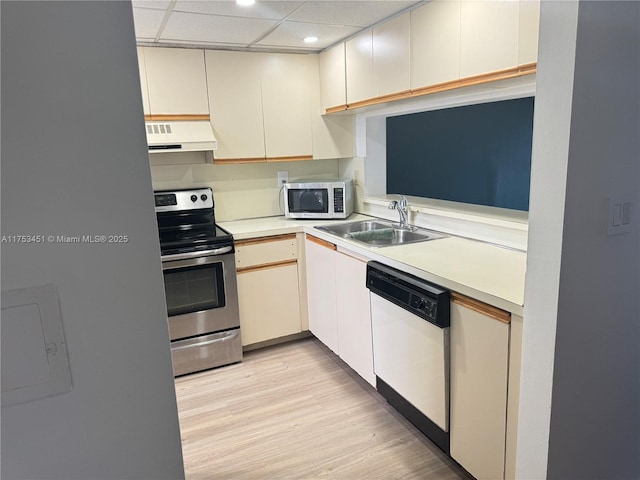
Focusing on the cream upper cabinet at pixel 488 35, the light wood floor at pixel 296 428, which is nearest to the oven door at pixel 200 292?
the light wood floor at pixel 296 428

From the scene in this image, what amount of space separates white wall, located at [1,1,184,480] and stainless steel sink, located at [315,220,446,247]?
6.59 ft

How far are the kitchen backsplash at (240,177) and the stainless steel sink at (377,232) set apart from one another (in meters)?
0.43

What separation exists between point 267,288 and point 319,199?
2.51 feet

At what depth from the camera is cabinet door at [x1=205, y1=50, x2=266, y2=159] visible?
305cm

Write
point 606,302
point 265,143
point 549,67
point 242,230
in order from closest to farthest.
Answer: point 549,67 → point 606,302 → point 242,230 → point 265,143

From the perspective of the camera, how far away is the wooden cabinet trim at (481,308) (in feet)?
5.05

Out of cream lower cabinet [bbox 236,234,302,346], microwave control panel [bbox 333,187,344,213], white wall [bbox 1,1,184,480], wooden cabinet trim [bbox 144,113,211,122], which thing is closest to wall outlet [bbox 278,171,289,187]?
microwave control panel [bbox 333,187,344,213]

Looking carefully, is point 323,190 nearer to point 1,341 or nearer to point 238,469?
point 238,469

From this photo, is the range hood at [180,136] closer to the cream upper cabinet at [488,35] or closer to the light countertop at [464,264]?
the light countertop at [464,264]

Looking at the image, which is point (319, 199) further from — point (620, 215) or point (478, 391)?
point (620, 215)

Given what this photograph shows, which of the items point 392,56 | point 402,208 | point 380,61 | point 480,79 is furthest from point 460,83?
point 402,208

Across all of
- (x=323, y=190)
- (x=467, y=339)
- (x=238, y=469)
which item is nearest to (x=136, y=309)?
(x=467, y=339)

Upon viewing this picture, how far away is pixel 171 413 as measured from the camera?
822 millimetres

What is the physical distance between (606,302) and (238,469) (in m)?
1.67
